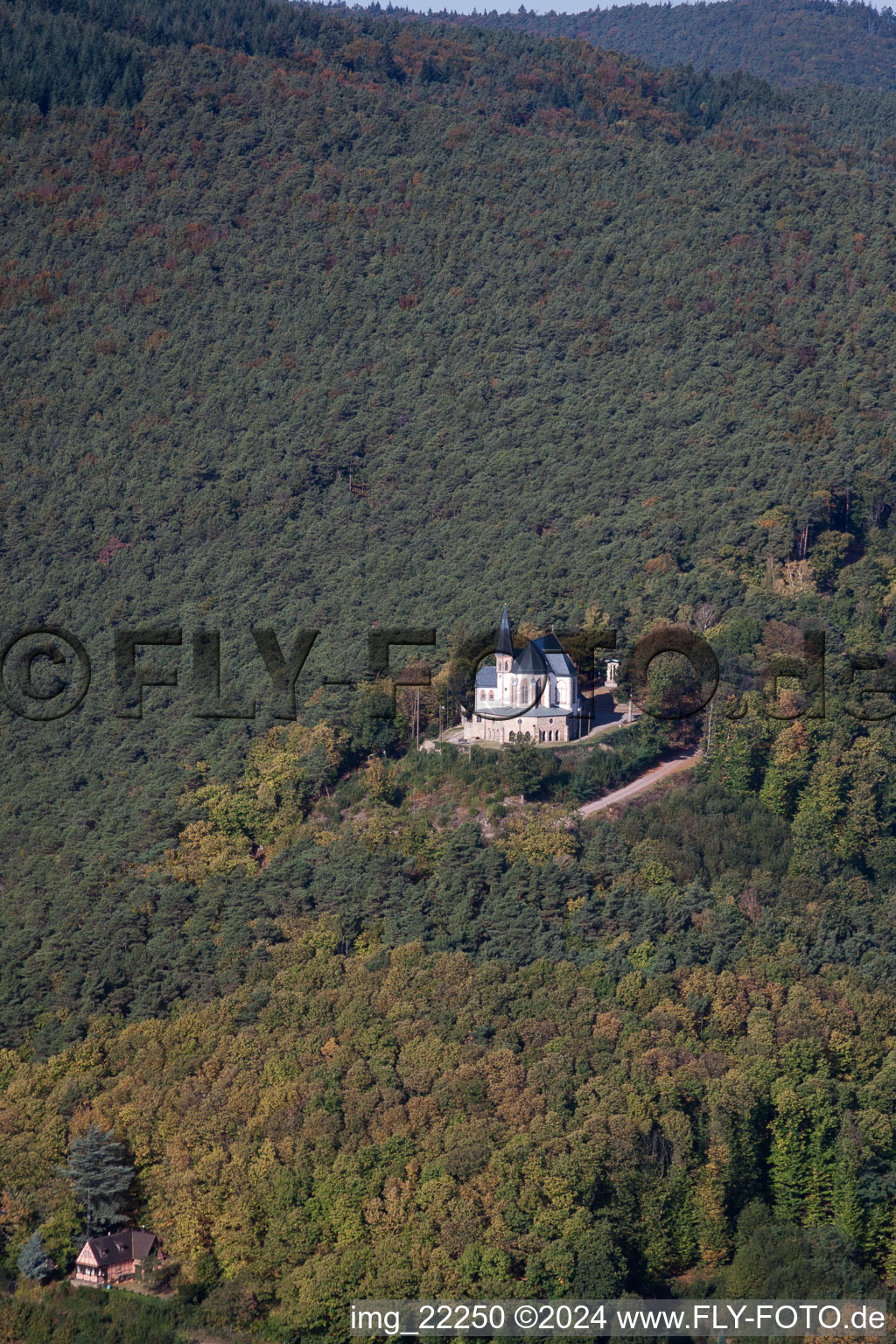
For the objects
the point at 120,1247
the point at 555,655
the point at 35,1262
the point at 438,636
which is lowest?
the point at 35,1262

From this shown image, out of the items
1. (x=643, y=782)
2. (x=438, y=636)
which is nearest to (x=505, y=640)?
(x=643, y=782)

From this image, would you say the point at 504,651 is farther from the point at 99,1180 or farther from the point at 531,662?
the point at 99,1180

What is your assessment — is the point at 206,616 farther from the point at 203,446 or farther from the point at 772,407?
the point at 772,407

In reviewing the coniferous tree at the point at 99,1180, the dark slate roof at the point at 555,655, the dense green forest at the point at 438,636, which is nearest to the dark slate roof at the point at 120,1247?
the coniferous tree at the point at 99,1180

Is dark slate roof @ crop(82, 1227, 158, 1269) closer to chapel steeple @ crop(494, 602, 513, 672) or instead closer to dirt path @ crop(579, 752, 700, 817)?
dirt path @ crop(579, 752, 700, 817)

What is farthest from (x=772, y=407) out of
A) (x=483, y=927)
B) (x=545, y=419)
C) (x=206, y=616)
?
(x=483, y=927)

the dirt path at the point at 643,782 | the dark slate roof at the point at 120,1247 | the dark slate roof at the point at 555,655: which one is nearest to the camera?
the dark slate roof at the point at 120,1247

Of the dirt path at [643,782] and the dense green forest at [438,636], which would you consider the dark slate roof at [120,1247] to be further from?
the dirt path at [643,782]
